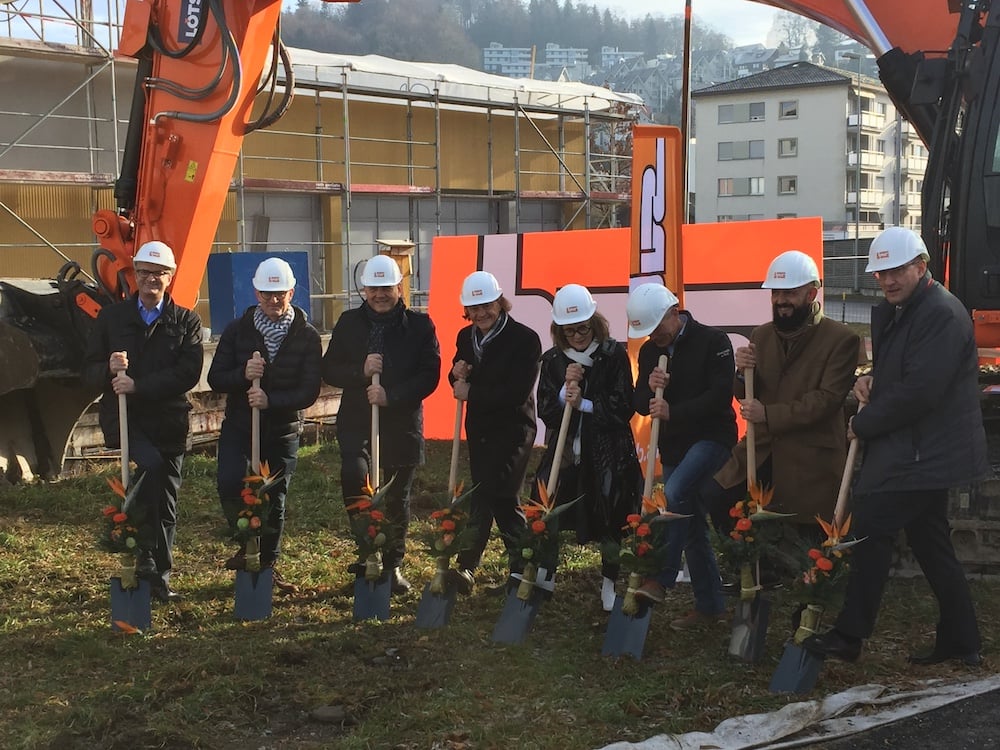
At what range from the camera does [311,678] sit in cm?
498

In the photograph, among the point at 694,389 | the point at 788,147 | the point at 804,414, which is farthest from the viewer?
the point at 788,147

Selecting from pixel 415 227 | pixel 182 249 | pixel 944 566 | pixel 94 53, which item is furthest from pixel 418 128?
pixel 944 566

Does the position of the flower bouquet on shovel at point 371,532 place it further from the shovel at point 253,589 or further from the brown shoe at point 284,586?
the brown shoe at point 284,586

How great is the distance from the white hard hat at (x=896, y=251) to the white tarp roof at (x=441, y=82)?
1674cm

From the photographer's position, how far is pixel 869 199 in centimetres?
5966

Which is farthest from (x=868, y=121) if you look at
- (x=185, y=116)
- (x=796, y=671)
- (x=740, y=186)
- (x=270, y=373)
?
(x=796, y=671)

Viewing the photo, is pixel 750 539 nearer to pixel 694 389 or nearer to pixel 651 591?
pixel 651 591

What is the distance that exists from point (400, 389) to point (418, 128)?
18.2 meters

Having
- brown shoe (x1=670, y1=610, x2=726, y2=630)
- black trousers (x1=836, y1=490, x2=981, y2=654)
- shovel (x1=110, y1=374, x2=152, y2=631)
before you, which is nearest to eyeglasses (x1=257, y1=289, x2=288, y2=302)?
shovel (x1=110, y1=374, x2=152, y2=631)

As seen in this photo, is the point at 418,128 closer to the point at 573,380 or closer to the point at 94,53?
the point at 94,53

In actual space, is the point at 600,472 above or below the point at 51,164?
below

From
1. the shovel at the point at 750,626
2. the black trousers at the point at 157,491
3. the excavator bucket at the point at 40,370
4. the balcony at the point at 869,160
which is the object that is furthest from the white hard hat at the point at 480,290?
the balcony at the point at 869,160

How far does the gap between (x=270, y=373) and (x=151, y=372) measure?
0.61m

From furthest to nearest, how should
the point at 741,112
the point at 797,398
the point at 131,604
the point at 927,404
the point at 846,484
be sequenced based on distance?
1. the point at 741,112
2. the point at 131,604
3. the point at 797,398
4. the point at 846,484
5. the point at 927,404
